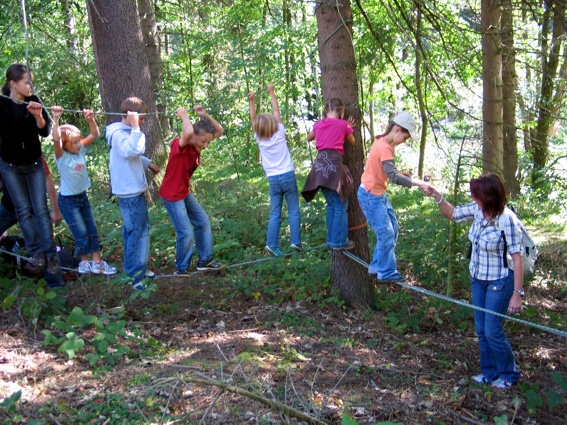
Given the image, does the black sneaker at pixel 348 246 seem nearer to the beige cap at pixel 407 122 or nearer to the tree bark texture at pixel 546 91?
the beige cap at pixel 407 122

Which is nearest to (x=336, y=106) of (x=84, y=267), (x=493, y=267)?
(x=493, y=267)

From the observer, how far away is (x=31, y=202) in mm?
5562

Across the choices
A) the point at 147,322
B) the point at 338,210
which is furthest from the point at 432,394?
the point at 147,322

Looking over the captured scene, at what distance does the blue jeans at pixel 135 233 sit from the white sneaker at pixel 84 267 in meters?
0.71

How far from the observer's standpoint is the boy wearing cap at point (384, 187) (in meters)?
4.88

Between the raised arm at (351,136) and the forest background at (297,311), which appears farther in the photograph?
the raised arm at (351,136)

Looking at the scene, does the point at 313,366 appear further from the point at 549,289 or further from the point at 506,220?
the point at 549,289

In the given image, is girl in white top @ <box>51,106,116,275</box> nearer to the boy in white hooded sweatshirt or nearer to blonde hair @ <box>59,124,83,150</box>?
blonde hair @ <box>59,124,83,150</box>

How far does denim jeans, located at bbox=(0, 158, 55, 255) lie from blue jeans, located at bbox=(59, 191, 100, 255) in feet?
1.22

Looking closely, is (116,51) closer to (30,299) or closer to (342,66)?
(342,66)

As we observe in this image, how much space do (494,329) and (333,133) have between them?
229 centimetres

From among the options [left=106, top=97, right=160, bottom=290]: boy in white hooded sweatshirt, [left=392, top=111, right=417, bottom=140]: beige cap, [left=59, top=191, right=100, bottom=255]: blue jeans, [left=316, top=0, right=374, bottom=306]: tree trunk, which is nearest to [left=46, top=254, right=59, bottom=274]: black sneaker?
[left=59, top=191, right=100, bottom=255]: blue jeans

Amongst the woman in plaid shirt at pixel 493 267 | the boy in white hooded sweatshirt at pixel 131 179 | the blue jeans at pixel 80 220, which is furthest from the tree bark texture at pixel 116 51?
the woman in plaid shirt at pixel 493 267

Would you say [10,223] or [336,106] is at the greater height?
[336,106]
